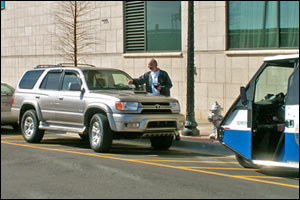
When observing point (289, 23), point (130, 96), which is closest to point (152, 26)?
point (289, 23)

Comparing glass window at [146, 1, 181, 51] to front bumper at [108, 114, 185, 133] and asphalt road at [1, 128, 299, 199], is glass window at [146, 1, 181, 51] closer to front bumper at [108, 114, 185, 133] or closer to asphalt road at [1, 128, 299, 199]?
asphalt road at [1, 128, 299, 199]

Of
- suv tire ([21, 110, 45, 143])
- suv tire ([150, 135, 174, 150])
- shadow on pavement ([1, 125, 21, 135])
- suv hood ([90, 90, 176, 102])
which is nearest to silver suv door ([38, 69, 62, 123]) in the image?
suv tire ([21, 110, 45, 143])

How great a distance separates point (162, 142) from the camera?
11242 mm

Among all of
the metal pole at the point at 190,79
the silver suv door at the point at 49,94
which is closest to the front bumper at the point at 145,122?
the silver suv door at the point at 49,94

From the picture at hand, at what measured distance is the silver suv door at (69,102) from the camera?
36.1ft

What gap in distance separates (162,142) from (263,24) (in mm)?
7389

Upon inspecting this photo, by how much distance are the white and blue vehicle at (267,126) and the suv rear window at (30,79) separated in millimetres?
5579

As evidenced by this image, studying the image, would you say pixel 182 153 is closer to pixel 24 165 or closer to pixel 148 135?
pixel 148 135

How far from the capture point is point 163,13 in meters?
19.4

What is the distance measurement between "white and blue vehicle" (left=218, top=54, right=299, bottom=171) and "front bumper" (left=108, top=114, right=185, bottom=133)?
70.8 inches

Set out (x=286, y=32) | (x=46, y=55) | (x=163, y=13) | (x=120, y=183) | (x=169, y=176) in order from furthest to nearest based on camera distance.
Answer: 1. (x=46, y=55)
2. (x=163, y=13)
3. (x=286, y=32)
4. (x=169, y=176)
5. (x=120, y=183)

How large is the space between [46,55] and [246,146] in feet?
55.4

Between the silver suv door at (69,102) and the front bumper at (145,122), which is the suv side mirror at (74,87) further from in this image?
the front bumper at (145,122)

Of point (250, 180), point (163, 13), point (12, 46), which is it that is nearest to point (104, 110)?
point (250, 180)
